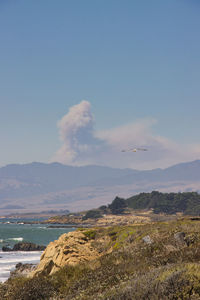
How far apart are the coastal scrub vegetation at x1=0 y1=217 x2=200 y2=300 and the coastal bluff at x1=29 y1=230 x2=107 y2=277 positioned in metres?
1.72

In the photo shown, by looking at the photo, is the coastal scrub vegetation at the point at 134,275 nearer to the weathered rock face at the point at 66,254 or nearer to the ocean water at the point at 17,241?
the weathered rock face at the point at 66,254

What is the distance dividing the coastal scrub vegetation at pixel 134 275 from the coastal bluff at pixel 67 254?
1720 millimetres

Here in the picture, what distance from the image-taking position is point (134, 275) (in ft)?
45.5

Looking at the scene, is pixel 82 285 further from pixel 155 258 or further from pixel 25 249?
pixel 25 249

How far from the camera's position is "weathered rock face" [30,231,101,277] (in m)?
23.2

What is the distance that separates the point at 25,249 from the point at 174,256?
49740mm

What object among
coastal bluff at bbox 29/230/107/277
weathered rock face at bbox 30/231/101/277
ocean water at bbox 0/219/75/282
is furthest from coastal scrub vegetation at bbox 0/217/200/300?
ocean water at bbox 0/219/75/282

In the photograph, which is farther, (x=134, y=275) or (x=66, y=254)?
(x=66, y=254)

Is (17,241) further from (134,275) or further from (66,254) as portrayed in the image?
(134,275)

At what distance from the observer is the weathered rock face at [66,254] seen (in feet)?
76.1

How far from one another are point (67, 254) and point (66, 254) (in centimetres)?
10

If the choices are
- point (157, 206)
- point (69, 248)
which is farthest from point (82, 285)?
point (157, 206)

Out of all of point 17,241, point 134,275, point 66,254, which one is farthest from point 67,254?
point 17,241

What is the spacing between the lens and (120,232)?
1164 inches
